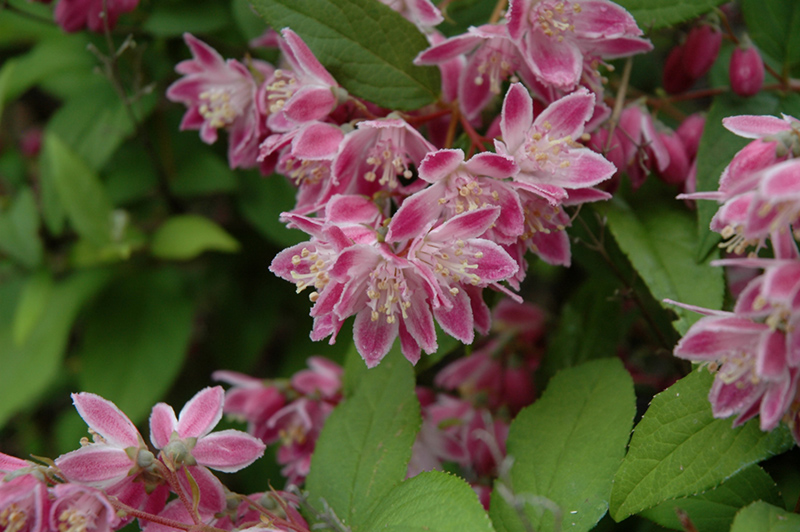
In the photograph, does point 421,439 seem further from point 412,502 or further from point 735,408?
point 735,408

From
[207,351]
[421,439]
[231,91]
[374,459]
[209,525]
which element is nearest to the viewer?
[209,525]

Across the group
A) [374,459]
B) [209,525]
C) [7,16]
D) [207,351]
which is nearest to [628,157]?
[374,459]

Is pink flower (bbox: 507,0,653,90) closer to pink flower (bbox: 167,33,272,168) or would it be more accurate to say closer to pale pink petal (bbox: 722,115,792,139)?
pale pink petal (bbox: 722,115,792,139)

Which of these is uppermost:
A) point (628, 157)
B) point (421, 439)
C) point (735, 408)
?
point (628, 157)

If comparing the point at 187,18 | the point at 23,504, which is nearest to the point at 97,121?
the point at 187,18

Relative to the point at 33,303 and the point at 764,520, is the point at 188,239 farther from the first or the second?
the point at 764,520

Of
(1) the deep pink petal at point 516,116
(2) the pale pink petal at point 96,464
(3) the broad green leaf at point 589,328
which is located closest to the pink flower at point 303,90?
(1) the deep pink petal at point 516,116
